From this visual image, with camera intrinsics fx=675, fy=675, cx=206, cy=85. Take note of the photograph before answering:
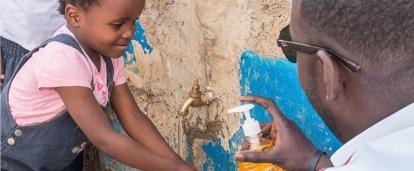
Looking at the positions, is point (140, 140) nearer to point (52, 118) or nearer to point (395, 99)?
point (52, 118)

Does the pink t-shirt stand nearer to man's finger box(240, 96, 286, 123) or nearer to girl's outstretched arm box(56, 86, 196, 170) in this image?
girl's outstretched arm box(56, 86, 196, 170)

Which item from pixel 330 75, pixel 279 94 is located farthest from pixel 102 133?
pixel 330 75

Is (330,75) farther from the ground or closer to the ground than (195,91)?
farther from the ground

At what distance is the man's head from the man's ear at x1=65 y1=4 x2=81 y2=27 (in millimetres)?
1107

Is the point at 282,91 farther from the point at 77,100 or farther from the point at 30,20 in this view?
the point at 30,20

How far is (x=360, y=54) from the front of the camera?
54.1 inches

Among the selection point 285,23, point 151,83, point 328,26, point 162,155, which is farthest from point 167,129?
point 328,26

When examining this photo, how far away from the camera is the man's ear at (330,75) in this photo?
143 cm

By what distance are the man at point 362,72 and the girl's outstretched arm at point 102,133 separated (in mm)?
924

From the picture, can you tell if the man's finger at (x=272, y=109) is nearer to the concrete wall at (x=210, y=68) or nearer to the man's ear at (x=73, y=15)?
the concrete wall at (x=210, y=68)

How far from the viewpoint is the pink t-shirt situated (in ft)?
7.65

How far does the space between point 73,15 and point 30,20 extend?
1.98 ft

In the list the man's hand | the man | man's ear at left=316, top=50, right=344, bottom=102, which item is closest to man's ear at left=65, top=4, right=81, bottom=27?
the man's hand

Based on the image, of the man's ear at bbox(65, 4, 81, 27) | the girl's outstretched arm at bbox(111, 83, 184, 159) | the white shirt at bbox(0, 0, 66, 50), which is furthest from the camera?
the white shirt at bbox(0, 0, 66, 50)
